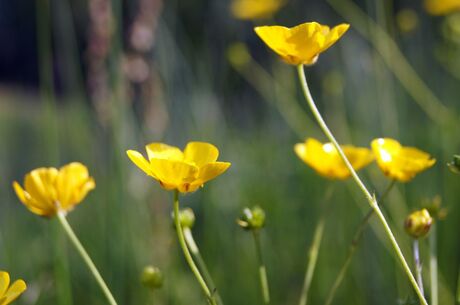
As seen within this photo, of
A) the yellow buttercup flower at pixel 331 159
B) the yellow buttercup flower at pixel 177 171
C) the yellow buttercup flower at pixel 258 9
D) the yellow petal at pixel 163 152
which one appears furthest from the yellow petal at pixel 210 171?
the yellow buttercup flower at pixel 258 9

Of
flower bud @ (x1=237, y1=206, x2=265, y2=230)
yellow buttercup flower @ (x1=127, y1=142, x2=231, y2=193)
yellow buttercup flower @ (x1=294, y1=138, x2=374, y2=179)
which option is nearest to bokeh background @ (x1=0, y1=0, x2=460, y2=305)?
yellow buttercup flower @ (x1=294, y1=138, x2=374, y2=179)

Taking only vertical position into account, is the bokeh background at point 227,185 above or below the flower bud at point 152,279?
below

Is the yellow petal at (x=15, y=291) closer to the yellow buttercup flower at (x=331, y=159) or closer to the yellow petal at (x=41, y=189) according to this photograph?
the yellow petal at (x=41, y=189)

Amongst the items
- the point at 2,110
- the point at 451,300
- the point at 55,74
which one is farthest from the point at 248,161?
the point at 55,74

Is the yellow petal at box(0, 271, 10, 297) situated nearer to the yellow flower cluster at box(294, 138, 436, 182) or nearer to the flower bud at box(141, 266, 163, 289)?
the flower bud at box(141, 266, 163, 289)

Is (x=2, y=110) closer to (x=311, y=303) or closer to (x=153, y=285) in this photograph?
(x=311, y=303)

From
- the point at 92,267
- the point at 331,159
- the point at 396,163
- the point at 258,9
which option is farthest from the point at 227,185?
the point at 92,267
